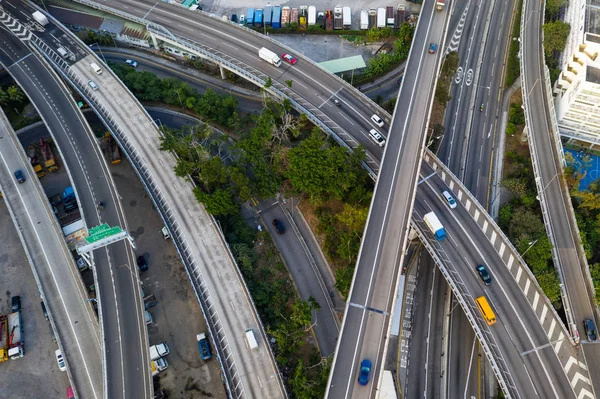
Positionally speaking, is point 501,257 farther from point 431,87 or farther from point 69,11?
point 69,11

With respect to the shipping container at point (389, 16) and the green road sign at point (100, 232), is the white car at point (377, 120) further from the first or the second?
the green road sign at point (100, 232)

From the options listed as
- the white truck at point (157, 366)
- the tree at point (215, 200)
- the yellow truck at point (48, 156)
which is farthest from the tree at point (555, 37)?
the yellow truck at point (48, 156)

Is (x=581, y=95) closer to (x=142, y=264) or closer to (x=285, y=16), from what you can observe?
(x=285, y=16)

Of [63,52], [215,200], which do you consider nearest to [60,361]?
[215,200]

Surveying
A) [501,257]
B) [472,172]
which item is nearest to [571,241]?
[501,257]

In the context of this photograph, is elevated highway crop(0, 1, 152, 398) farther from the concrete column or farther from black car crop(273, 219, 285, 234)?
black car crop(273, 219, 285, 234)

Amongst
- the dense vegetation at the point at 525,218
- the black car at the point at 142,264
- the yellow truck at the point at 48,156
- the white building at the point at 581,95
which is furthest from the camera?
the yellow truck at the point at 48,156
